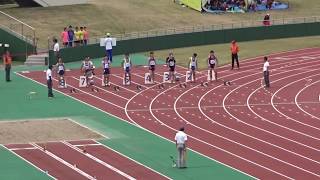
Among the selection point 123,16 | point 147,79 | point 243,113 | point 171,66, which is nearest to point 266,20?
point 123,16

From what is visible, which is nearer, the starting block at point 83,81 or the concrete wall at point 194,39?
the starting block at point 83,81

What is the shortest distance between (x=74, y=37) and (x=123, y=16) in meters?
10.5

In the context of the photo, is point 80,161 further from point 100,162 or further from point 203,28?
point 203,28

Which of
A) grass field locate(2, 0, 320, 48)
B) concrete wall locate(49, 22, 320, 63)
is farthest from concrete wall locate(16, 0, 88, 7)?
concrete wall locate(49, 22, 320, 63)

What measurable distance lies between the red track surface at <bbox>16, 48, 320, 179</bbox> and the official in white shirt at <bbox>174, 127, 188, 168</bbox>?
148 centimetres

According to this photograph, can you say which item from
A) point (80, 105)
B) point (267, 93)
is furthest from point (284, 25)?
point (80, 105)

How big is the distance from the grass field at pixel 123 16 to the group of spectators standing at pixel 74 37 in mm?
3062

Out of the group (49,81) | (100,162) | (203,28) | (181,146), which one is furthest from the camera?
(203,28)

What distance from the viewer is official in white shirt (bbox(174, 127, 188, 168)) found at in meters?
27.6

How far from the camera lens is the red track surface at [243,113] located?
2952 cm

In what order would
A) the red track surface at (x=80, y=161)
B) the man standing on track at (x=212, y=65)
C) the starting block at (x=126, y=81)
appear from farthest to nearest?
the man standing on track at (x=212, y=65) → the starting block at (x=126, y=81) → the red track surface at (x=80, y=161)

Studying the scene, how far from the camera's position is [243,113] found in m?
36.7

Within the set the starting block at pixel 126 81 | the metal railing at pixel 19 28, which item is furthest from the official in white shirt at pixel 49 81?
the metal railing at pixel 19 28

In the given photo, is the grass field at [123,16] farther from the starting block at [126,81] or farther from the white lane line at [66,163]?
the white lane line at [66,163]
